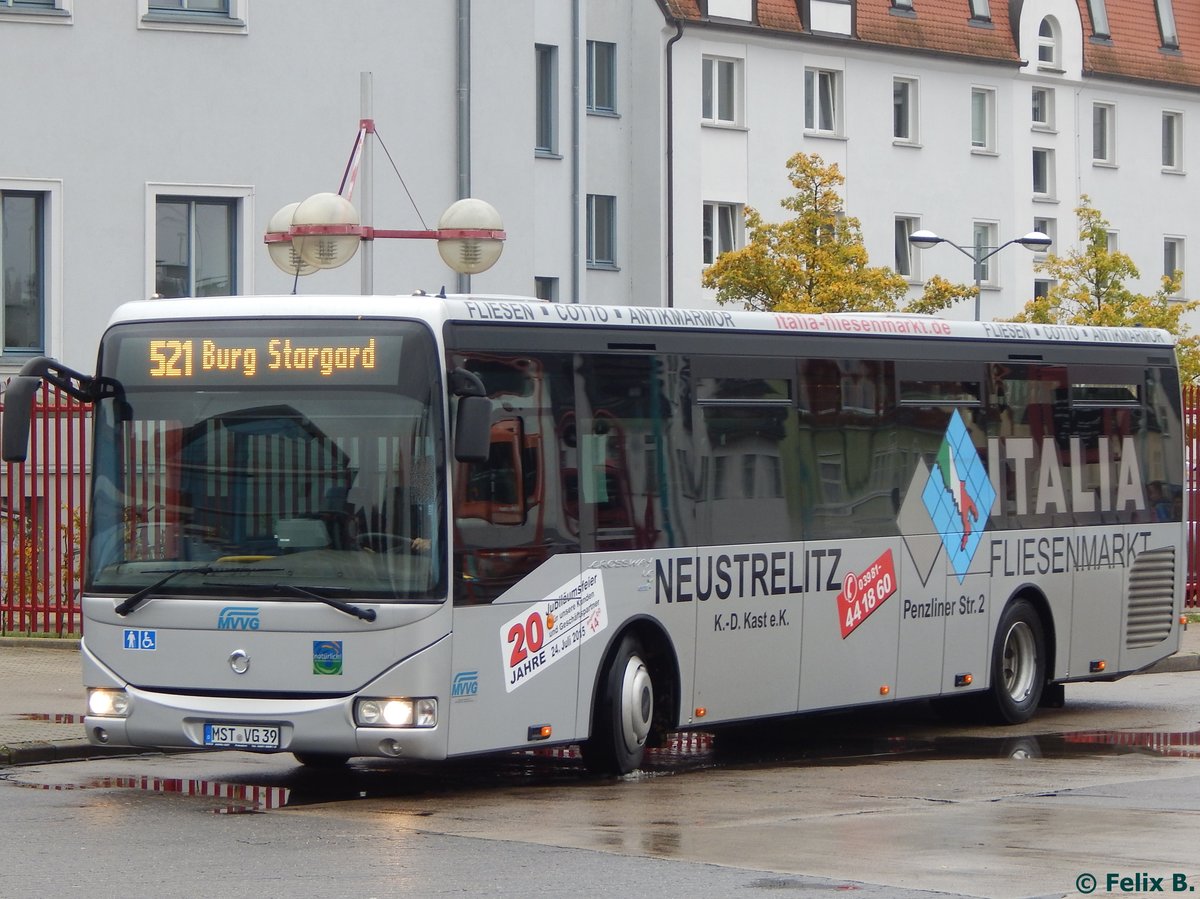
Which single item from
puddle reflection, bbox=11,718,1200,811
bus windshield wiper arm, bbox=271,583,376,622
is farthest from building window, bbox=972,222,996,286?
bus windshield wiper arm, bbox=271,583,376,622

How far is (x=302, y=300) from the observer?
12352mm

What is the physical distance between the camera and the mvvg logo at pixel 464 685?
12.0 metres

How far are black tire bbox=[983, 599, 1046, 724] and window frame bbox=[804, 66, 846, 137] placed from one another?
1493 inches

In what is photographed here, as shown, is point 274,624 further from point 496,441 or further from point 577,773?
point 577,773

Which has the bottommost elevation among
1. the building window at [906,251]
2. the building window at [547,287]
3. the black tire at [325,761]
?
the black tire at [325,761]

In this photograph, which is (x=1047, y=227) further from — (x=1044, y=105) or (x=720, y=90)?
(x=720, y=90)

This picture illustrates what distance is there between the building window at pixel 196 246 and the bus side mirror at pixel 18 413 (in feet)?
49.9

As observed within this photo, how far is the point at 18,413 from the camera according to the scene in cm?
1222

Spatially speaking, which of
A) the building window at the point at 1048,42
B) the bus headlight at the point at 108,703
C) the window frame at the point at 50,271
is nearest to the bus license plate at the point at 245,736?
the bus headlight at the point at 108,703

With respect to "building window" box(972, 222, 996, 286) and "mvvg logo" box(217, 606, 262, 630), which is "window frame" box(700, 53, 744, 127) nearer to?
"building window" box(972, 222, 996, 286)

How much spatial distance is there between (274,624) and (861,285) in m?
35.4

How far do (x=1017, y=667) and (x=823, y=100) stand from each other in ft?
128

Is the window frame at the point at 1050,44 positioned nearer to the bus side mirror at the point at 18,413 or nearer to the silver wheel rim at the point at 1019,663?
the silver wheel rim at the point at 1019,663

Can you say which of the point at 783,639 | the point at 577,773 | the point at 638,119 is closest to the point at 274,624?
the point at 577,773
